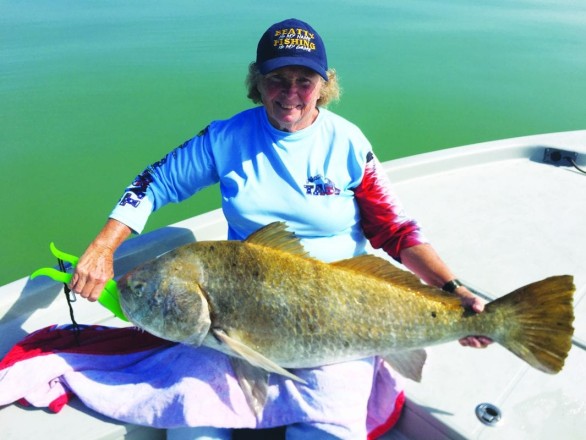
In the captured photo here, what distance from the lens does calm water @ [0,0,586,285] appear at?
6.95 m

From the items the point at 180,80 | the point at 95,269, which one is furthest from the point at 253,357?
the point at 180,80

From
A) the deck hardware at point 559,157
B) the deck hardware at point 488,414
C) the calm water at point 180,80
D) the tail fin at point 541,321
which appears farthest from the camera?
the calm water at point 180,80

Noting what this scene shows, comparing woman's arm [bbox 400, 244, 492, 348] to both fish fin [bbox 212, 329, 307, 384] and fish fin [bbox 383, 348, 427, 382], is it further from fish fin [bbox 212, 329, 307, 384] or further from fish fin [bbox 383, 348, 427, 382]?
fish fin [bbox 212, 329, 307, 384]

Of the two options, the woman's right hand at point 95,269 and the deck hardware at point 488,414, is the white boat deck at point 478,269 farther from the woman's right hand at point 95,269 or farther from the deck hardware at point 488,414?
the woman's right hand at point 95,269

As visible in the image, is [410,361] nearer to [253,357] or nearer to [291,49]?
[253,357]

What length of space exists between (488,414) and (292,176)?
1261 millimetres

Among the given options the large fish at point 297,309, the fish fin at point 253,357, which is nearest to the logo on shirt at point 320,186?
the large fish at point 297,309

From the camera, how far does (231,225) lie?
2449 millimetres

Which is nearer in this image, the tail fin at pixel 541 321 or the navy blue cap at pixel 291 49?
the tail fin at pixel 541 321

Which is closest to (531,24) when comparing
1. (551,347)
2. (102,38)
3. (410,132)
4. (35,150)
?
(410,132)

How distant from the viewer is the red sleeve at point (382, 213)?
2.37m

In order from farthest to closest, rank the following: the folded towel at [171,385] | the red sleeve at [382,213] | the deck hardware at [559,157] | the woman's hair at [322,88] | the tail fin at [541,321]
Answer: the deck hardware at [559,157] < the woman's hair at [322,88] < the red sleeve at [382,213] < the folded towel at [171,385] < the tail fin at [541,321]

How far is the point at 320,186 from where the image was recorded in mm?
2328

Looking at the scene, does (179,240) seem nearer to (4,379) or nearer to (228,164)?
(228,164)
